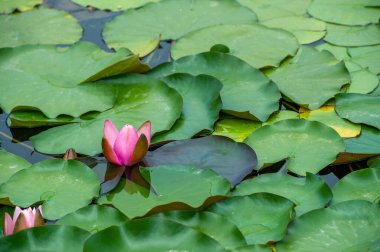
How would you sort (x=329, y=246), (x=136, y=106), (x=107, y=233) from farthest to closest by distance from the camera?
1. (x=136, y=106)
2. (x=329, y=246)
3. (x=107, y=233)

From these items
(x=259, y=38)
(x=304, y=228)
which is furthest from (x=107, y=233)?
(x=259, y=38)

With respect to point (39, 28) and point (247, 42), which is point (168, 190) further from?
point (39, 28)

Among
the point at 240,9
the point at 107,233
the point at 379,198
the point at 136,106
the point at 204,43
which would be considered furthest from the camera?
the point at 240,9

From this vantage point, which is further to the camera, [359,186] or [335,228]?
[359,186]

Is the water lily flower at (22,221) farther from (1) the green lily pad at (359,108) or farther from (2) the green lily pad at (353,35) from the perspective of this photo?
(2) the green lily pad at (353,35)

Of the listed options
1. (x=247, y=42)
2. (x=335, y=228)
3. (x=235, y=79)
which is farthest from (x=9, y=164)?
(x=247, y=42)

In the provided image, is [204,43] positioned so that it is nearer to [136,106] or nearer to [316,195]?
[136,106]

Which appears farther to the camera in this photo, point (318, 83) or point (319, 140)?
point (318, 83)

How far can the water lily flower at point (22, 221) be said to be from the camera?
1.81 m

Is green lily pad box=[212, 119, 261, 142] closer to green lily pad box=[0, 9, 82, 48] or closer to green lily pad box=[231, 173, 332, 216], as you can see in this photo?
green lily pad box=[231, 173, 332, 216]

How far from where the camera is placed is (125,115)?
2561mm

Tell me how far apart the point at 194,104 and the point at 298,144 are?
485mm

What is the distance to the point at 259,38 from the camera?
313 centimetres

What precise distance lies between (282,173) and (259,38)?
112 centimetres
